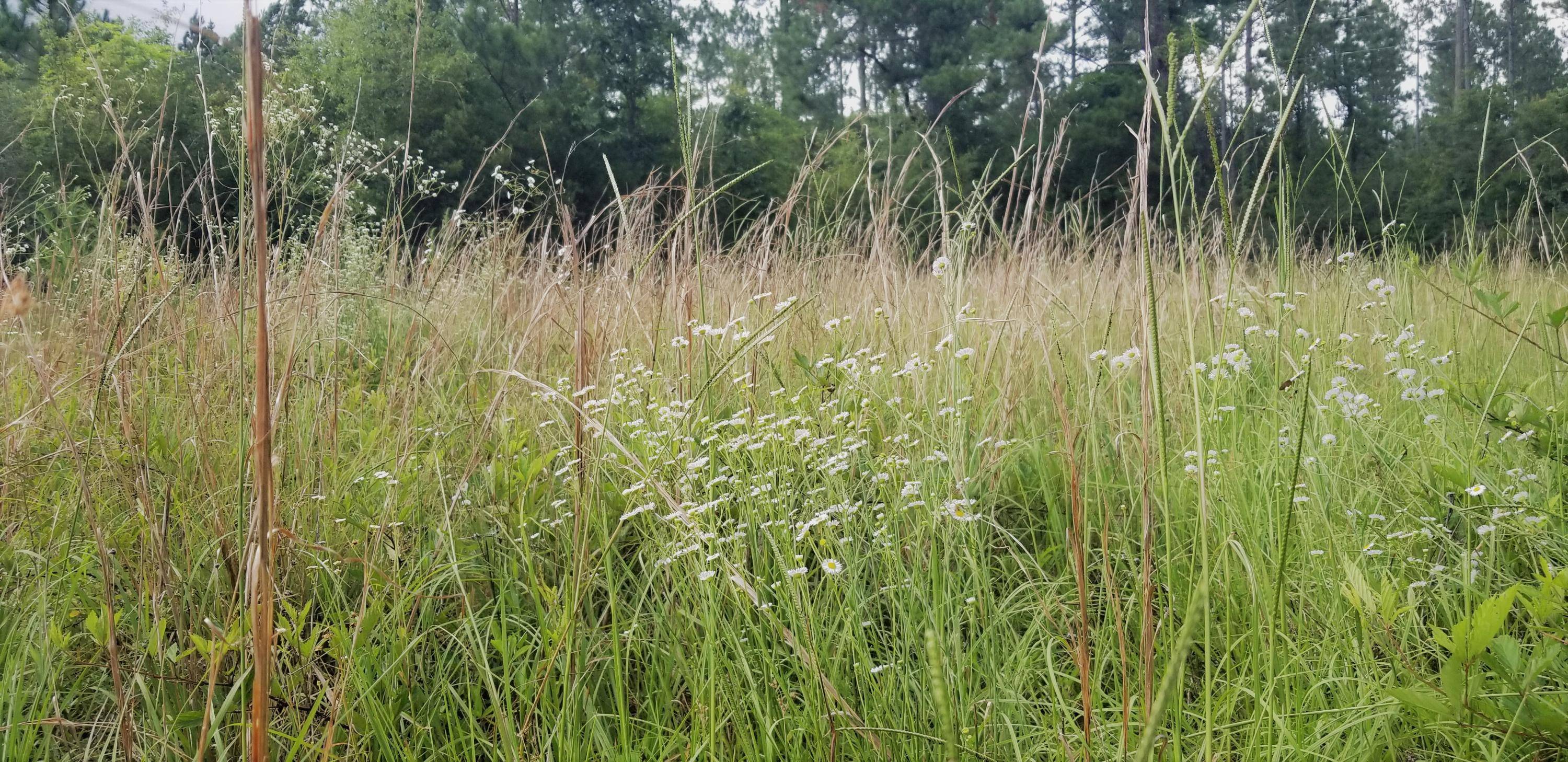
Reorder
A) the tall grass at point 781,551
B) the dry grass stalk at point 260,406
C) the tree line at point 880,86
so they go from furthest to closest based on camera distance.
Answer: the tree line at point 880,86 → the tall grass at point 781,551 → the dry grass stalk at point 260,406

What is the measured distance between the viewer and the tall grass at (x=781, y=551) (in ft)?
2.97

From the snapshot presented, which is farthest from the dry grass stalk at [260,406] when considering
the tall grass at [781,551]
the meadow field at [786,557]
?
the meadow field at [786,557]

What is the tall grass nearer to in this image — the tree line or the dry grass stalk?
the dry grass stalk

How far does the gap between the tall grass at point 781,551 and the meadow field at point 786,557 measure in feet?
0.04

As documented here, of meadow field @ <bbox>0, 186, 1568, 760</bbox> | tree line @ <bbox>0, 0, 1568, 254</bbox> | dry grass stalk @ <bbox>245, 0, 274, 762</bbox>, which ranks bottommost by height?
meadow field @ <bbox>0, 186, 1568, 760</bbox>

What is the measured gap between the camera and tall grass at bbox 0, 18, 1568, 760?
905 millimetres

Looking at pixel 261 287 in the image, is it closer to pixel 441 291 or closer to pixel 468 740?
pixel 468 740

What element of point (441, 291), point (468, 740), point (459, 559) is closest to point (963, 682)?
point (468, 740)

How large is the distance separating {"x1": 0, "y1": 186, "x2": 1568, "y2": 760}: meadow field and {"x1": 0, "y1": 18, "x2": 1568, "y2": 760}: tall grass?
12 millimetres

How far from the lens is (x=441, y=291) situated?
3105mm

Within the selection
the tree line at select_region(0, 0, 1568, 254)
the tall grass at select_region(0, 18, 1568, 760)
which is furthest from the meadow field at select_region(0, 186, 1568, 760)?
the tree line at select_region(0, 0, 1568, 254)

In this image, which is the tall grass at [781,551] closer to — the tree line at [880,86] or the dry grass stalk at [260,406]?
the dry grass stalk at [260,406]

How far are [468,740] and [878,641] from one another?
1.82 ft

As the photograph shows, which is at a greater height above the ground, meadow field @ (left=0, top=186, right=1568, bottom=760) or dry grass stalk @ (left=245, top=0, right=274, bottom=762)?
dry grass stalk @ (left=245, top=0, right=274, bottom=762)
